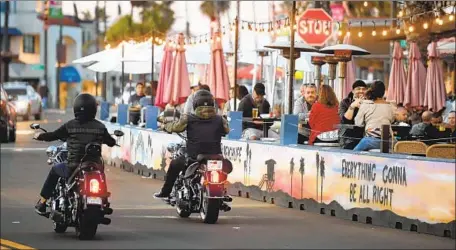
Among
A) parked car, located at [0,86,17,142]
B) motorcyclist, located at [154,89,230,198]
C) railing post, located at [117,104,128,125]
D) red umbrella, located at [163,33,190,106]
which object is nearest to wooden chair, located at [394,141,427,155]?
motorcyclist, located at [154,89,230,198]

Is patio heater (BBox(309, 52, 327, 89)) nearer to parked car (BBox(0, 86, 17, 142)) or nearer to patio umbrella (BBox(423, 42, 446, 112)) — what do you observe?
patio umbrella (BBox(423, 42, 446, 112))

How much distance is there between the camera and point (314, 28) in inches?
1198

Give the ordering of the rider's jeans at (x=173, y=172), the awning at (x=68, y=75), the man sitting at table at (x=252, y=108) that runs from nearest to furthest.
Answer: the rider's jeans at (x=173, y=172) → the man sitting at table at (x=252, y=108) → the awning at (x=68, y=75)

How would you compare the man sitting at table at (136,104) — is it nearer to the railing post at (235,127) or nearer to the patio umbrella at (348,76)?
the patio umbrella at (348,76)

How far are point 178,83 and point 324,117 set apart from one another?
8.57 m

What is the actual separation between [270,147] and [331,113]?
3.78 ft

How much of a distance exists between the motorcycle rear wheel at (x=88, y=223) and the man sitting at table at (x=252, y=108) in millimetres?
7916

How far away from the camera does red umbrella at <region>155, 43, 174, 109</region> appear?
94.7 ft

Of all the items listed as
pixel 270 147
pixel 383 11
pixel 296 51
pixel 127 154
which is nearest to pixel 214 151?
pixel 270 147

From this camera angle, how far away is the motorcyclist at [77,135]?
14.9m

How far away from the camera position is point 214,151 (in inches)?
671

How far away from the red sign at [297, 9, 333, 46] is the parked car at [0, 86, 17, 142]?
28.6ft

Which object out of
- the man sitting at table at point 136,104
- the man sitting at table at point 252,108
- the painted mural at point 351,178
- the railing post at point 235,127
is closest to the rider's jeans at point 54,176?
the painted mural at point 351,178

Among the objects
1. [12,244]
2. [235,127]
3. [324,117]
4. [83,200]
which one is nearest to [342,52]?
[235,127]
